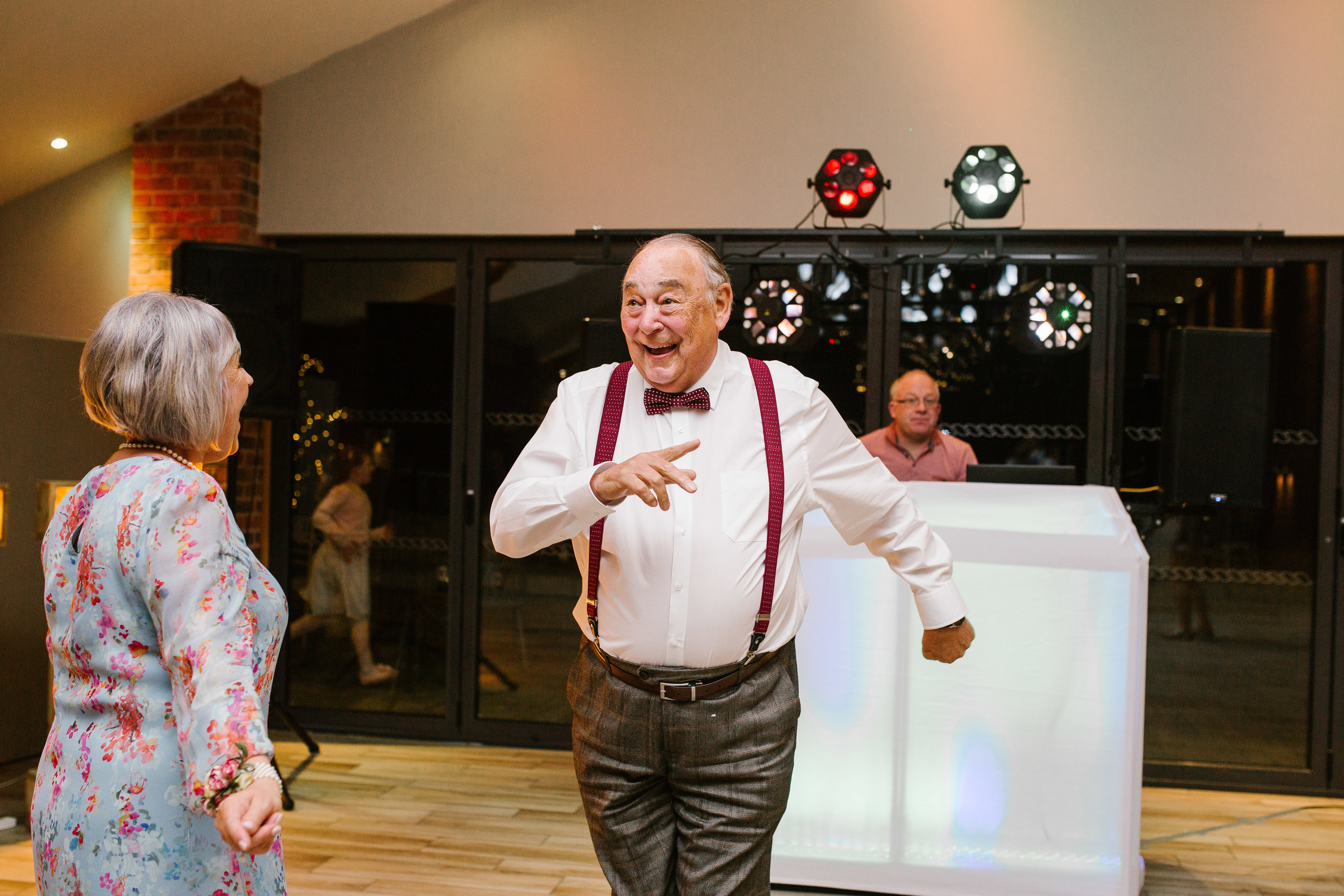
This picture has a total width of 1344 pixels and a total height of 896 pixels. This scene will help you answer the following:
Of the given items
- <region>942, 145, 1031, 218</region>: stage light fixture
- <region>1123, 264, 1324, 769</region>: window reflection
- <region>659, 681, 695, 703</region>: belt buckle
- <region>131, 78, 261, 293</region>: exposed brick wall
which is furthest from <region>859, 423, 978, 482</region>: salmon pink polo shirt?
<region>131, 78, 261, 293</region>: exposed brick wall

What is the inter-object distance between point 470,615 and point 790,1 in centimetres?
308

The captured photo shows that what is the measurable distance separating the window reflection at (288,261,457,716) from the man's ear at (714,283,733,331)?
3.24 meters

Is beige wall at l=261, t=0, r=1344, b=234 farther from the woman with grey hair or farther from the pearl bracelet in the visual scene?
the pearl bracelet

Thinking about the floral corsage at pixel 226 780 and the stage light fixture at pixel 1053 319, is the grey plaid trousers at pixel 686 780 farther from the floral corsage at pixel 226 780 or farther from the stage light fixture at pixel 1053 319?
the stage light fixture at pixel 1053 319

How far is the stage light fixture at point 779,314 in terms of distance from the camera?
13.8 feet

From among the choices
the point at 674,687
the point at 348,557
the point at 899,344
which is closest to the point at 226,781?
the point at 674,687

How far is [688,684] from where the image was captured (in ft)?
5.49

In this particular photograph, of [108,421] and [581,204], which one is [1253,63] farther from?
[108,421]

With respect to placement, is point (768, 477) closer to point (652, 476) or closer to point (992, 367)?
point (652, 476)

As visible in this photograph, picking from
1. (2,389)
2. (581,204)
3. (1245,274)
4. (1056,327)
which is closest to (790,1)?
(581,204)

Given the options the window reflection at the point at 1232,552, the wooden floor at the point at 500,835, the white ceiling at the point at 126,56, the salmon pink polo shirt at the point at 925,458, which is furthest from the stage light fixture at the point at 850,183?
the wooden floor at the point at 500,835

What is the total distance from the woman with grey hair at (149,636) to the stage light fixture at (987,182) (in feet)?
10.9

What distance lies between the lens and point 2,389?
404cm

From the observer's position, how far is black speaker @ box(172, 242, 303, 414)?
154 inches
